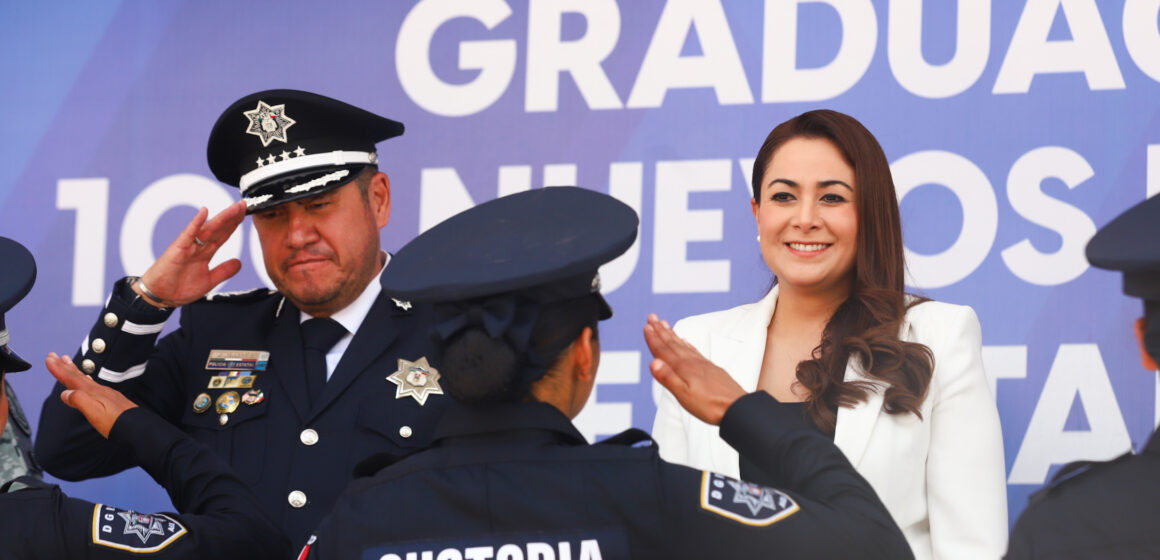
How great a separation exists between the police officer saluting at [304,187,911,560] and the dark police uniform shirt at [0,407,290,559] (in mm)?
316

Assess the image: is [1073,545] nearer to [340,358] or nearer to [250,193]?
[340,358]

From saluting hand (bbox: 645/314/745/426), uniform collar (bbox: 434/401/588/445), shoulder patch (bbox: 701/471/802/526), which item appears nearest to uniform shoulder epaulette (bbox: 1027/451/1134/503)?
shoulder patch (bbox: 701/471/802/526)

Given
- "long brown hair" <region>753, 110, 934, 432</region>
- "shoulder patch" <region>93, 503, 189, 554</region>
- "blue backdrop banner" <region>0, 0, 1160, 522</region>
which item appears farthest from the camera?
"blue backdrop banner" <region>0, 0, 1160, 522</region>

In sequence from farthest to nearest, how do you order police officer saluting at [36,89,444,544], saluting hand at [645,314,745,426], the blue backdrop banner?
the blue backdrop banner, police officer saluting at [36,89,444,544], saluting hand at [645,314,745,426]

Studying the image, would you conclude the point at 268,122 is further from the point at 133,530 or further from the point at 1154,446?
the point at 1154,446

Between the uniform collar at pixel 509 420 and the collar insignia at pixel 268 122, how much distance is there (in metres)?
1.22

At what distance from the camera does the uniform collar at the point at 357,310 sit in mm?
2924

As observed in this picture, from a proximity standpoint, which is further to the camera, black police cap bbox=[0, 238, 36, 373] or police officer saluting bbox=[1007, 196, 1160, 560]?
black police cap bbox=[0, 238, 36, 373]

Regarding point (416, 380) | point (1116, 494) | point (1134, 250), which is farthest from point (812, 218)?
point (1116, 494)

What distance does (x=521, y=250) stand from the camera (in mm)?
1917

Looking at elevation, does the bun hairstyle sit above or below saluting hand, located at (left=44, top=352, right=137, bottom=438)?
above

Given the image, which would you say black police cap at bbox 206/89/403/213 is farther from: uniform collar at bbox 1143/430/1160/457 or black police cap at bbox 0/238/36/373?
uniform collar at bbox 1143/430/1160/457

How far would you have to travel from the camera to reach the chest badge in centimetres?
279

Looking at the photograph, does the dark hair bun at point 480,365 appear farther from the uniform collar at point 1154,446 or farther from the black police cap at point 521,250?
the uniform collar at point 1154,446
